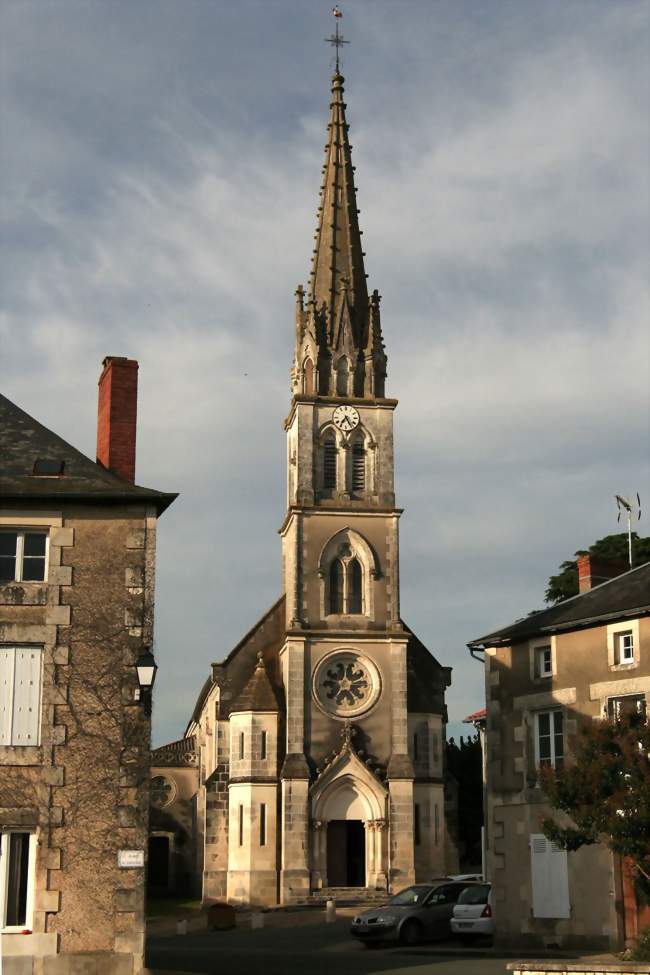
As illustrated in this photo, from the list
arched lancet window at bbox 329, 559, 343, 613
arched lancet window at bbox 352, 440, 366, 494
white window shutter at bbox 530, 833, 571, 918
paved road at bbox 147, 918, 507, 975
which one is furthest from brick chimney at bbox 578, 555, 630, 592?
arched lancet window at bbox 352, 440, 366, 494

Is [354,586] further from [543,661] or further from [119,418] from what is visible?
[119,418]

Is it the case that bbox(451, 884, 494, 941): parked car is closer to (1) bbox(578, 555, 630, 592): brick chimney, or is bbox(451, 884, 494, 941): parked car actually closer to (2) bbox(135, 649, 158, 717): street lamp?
(1) bbox(578, 555, 630, 592): brick chimney

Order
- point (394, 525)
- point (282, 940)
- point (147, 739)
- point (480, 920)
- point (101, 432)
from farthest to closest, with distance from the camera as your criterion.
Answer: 1. point (394, 525)
2. point (282, 940)
3. point (480, 920)
4. point (101, 432)
5. point (147, 739)

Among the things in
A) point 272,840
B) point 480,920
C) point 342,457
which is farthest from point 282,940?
point 342,457

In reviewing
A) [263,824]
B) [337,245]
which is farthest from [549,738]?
[337,245]

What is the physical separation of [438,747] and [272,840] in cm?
776

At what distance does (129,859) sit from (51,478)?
6.82 meters

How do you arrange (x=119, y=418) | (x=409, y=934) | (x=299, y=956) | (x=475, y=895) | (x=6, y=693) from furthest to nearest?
(x=409, y=934), (x=475, y=895), (x=299, y=956), (x=119, y=418), (x=6, y=693)

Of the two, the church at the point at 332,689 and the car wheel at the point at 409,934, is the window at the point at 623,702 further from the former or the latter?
the church at the point at 332,689

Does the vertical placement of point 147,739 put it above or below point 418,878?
above

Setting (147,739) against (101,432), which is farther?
(101,432)

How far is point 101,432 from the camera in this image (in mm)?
27203

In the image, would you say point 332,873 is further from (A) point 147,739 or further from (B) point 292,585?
(A) point 147,739

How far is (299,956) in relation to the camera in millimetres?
31000
